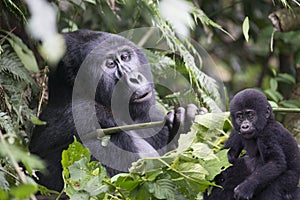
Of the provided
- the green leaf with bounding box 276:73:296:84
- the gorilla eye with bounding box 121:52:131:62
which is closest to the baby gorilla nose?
the gorilla eye with bounding box 121:52:131:62

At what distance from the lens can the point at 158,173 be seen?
228 centimetres

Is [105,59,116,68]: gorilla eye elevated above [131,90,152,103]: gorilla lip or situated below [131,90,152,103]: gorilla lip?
above

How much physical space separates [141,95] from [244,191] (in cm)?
78

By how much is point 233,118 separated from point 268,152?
0.69ft

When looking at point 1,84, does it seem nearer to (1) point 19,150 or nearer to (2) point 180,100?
(2) point 180,100

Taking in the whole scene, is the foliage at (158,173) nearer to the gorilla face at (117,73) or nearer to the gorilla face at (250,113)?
the gorilla face at (250,113)

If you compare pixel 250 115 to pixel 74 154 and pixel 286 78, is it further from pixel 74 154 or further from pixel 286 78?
pixel 286 78

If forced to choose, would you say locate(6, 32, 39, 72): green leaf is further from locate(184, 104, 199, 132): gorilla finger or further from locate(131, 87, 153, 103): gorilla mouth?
locate(184, 104, 199, 132): gorilla finger

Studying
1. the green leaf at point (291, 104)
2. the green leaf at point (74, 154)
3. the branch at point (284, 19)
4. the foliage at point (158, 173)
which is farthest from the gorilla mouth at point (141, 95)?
the branch at point (284, 19)

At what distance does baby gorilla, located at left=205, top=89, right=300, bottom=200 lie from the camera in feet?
7.48

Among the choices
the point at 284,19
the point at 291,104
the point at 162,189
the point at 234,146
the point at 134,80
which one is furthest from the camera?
the point at 284,19

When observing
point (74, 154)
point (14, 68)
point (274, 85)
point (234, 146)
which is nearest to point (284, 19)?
point (274, 85)

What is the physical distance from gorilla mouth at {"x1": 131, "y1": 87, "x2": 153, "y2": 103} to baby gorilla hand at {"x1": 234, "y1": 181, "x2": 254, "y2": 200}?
75 cm

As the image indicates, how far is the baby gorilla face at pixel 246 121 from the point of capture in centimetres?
237
